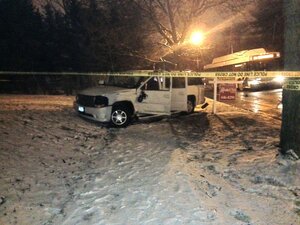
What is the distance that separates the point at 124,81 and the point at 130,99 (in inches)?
39.9

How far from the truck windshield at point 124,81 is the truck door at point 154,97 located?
8.7 inches

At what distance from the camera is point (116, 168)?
24.4 ft

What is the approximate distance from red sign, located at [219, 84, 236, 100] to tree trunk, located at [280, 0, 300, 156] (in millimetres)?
13839

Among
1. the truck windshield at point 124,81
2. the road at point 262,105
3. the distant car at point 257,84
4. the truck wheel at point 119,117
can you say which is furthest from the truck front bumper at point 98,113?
the distant car at point 257,84

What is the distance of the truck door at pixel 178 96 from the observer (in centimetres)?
1417

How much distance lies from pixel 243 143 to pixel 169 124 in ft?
11.8

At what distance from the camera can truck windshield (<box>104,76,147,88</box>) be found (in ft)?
42.0

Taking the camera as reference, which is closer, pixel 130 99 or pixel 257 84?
pixel 130 99

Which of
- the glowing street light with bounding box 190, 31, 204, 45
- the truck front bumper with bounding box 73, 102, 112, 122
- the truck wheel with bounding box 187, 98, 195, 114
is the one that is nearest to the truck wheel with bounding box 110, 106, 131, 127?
the truck front bumper with bounding box 73, 102, 112, 122

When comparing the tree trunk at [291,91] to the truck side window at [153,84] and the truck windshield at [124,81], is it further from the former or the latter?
the truck windshield at [124,81]

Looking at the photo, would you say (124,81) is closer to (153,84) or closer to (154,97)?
(153,84)

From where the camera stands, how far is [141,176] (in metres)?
6.94

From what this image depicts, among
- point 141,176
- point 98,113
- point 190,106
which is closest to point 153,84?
point 98,113

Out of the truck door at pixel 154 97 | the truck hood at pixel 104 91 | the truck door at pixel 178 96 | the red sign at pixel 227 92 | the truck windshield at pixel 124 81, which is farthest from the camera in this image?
the red sign at pixel 227 92
